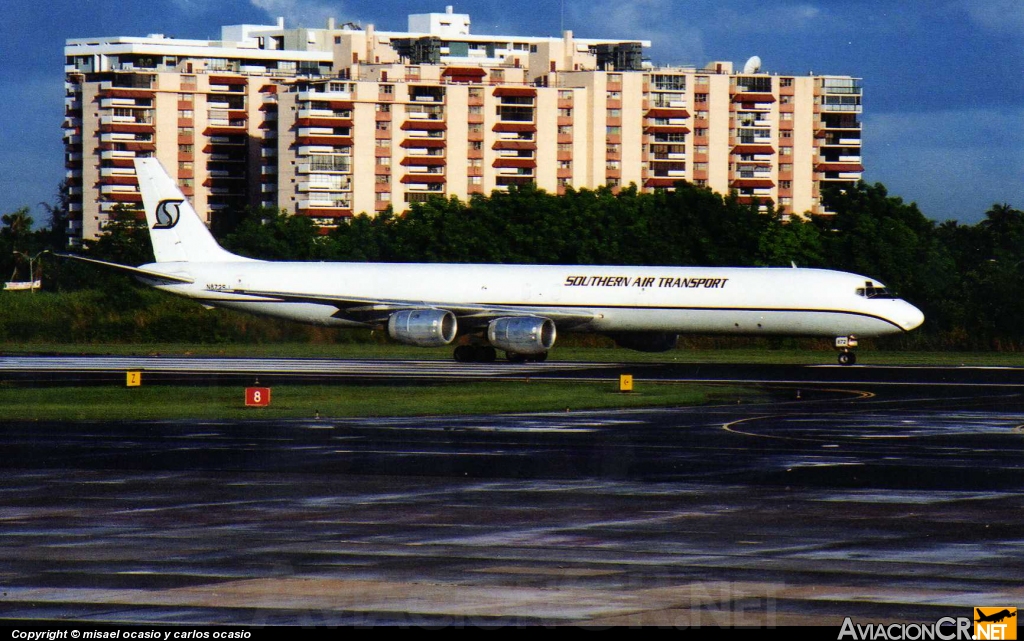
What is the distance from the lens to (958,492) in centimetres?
2169

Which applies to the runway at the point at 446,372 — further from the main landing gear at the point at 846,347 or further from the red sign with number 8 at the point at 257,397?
the red sign with number 8 at the point at 257,397

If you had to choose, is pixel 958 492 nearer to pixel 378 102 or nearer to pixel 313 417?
pixel 313 417

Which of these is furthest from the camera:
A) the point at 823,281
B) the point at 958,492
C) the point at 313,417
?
the point at 823,281

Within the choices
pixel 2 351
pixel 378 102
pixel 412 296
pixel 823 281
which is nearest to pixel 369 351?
pixel 412 296

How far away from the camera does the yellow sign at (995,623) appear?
1201 centimetres

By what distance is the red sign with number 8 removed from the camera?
3838 cm

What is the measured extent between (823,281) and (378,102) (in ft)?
458

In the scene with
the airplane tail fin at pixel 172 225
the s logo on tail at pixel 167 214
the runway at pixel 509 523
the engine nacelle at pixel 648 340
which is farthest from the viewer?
the s logo on tail at pixel 167 214

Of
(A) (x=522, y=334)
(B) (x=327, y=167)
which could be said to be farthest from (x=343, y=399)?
(B) (x=327, y=167)

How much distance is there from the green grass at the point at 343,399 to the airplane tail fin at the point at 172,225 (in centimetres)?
2664

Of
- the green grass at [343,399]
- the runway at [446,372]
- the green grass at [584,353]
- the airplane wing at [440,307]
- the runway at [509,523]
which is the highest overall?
the airplane wing at [440,307]

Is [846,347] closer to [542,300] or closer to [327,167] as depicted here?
[542,300]

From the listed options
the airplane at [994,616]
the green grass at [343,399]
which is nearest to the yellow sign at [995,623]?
the airplane at [994,616]

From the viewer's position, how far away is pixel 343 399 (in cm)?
4119
